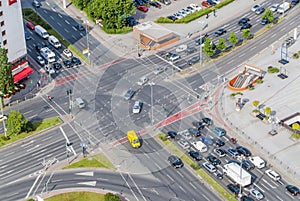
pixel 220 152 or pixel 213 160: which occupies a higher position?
pixel 220 152

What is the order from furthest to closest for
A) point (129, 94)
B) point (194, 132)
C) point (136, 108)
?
1. point (129, 94)
2. point (136, 108)
3. point (194, 132)

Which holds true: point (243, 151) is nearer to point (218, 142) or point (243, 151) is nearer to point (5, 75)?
point (218, 142)

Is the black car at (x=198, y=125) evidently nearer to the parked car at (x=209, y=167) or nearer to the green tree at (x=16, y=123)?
the parked car at (x=209, y=167)

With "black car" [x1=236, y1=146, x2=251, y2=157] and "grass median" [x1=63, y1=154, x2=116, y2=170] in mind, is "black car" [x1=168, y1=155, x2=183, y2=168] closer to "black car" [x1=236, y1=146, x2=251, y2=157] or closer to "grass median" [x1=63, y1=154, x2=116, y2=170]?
"grass median" [x1=63, y1=154, x2=116, y2=170]

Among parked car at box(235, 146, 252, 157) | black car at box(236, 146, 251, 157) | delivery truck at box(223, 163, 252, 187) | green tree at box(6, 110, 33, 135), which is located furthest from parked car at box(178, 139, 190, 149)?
green tree at box(6, 110, 33, 135)

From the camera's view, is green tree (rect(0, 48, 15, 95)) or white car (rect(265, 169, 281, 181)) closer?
white car (rect(265, 169, 281, 181))

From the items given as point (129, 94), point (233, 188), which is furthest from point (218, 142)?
point (129, 94)

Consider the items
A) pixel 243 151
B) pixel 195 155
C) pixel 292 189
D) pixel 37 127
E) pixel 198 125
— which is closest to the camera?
pixel 292 189
